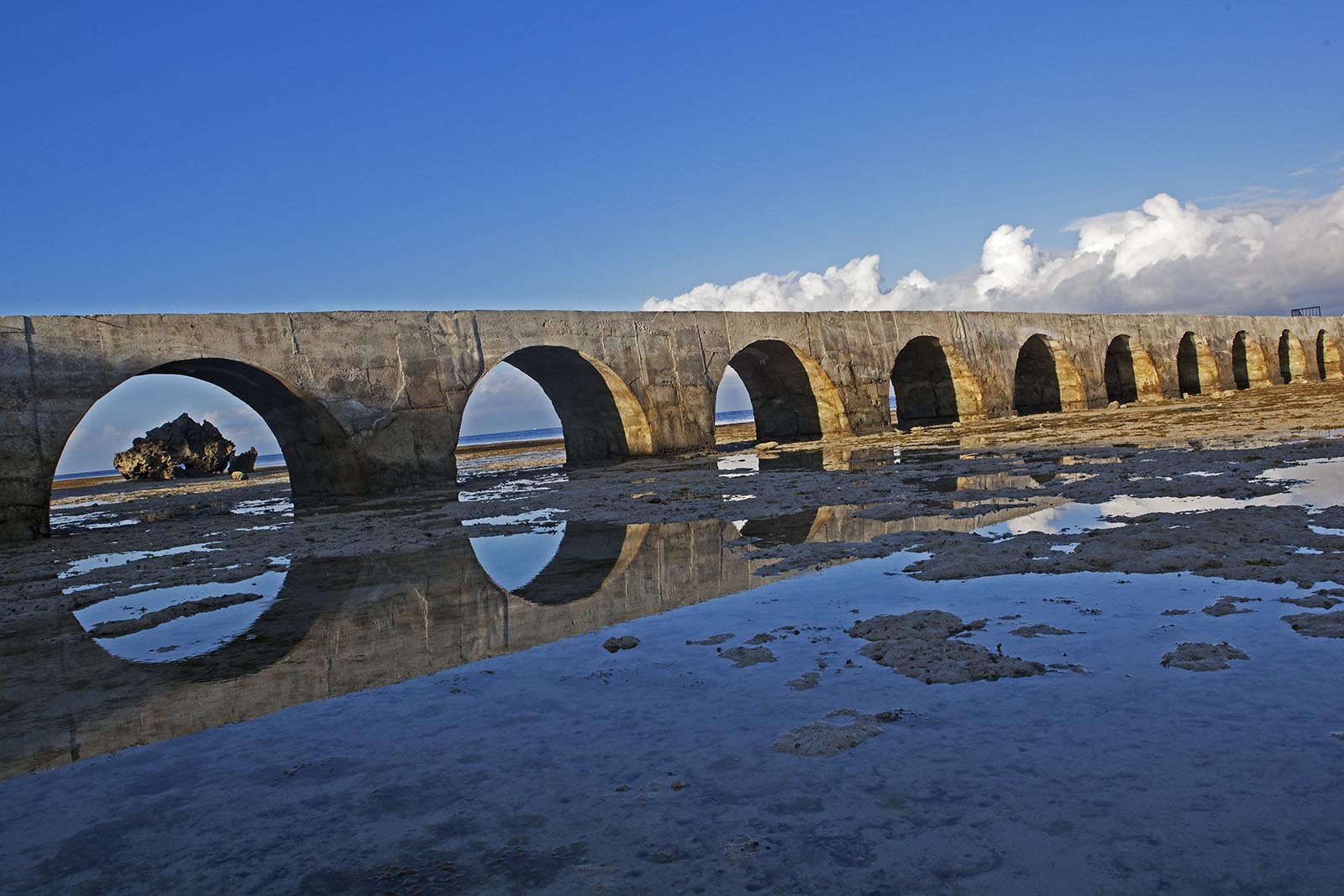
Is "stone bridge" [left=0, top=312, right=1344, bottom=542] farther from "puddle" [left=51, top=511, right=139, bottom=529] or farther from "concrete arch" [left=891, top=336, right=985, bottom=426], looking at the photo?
"puddle" [left=51, top=511, right=139, bottom=529]

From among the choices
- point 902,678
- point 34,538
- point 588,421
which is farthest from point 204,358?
point 902,678

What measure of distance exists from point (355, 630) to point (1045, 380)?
25049mm

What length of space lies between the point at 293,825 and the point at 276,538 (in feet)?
22.4

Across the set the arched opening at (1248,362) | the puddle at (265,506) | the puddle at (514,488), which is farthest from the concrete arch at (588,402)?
the arched opening at (1248,362)

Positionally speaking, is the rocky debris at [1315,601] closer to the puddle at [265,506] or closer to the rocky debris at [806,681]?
the rocky debris at [806,681]

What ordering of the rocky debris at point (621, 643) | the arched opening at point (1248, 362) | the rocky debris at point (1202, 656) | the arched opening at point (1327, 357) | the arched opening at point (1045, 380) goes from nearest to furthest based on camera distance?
1. the rocky debris at point (1202, 656)
2. the rocky debris at point (621, 643)
3. the arched opening at point (1045, 380)
4. the arched opening at point (1248, 362)
5. the arched opening at point (1327, 357)

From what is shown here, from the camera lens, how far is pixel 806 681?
2957 millimetres

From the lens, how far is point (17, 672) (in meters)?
4.00

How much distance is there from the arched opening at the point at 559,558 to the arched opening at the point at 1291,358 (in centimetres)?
3764

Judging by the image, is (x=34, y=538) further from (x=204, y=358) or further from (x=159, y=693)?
(x=159, y=693)

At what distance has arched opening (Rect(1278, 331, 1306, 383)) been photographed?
36562 mm

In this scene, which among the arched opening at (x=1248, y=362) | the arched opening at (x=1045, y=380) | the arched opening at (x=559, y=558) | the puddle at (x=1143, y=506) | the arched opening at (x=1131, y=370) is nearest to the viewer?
the arched opening at (x=559, y=558)

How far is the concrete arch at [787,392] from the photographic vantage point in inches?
760

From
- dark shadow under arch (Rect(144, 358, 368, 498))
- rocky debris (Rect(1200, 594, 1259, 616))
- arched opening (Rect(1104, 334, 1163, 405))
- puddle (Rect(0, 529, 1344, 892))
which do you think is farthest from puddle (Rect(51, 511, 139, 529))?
arched opening (Rect(1104, 334, 1163, 405))
